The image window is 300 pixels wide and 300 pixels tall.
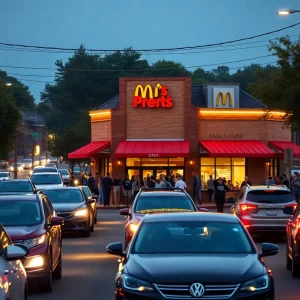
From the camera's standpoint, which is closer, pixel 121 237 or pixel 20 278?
pixel 20 278

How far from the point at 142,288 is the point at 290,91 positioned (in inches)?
863

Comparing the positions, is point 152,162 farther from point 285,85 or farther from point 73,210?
point 73,210

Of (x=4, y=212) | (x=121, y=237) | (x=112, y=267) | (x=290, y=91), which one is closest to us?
(x=4, y=212)

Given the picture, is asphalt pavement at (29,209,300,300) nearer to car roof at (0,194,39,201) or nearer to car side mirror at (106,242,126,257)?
car roof at (0,194,39,201)

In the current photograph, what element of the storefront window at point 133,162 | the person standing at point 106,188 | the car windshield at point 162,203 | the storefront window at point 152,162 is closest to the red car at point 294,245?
the car windshield at point 162,203

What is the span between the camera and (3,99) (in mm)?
60000

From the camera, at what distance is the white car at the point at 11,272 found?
8.42 m

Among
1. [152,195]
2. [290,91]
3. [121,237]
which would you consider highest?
[290,91]

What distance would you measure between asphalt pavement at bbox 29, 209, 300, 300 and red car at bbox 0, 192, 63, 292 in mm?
346

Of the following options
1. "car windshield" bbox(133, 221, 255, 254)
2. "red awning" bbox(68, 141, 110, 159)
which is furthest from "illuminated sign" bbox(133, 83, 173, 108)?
"car windshield" bbox(133, 221, 255, 254)

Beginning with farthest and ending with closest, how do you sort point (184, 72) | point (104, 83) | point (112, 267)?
point (184, 72) → point (104, 83) → point (112, 267)

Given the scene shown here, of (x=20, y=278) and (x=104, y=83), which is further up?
(x=104, y=83)

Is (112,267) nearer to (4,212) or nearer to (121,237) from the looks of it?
(4,212)

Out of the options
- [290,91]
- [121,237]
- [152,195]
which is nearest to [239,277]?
[152,195]
